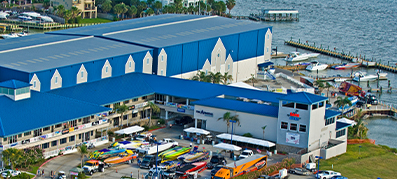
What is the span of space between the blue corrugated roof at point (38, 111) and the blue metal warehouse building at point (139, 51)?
9592 millimetres

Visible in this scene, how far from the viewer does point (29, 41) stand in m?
125

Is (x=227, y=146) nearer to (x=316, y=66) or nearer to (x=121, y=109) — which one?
(x=121, y=109)

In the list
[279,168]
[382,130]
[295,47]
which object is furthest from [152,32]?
[295,47]

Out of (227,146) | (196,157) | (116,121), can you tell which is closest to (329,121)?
(227,146)

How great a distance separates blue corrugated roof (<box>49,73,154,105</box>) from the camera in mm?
105000

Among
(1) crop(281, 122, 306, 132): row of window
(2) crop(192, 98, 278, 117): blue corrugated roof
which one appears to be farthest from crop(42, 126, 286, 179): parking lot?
(2) crop(192, 98, 278, 117): blue corrugated roof

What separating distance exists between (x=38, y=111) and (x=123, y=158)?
535 inches

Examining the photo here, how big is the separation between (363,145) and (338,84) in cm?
4774

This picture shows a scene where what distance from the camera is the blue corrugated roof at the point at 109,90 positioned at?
105 meters

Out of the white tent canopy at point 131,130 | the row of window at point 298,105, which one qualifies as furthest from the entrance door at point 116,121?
the row of window at point 298,105

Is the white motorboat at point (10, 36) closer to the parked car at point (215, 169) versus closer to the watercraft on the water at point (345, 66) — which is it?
the watercraft on the water at point (345, 66)

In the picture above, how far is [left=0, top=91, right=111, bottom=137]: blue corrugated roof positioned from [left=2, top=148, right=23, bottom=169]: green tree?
272 centimetres

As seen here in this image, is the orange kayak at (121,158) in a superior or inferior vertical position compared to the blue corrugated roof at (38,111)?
inferior

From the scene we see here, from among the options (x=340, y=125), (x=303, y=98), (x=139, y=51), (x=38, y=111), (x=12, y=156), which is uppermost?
(x=139, y=51)
